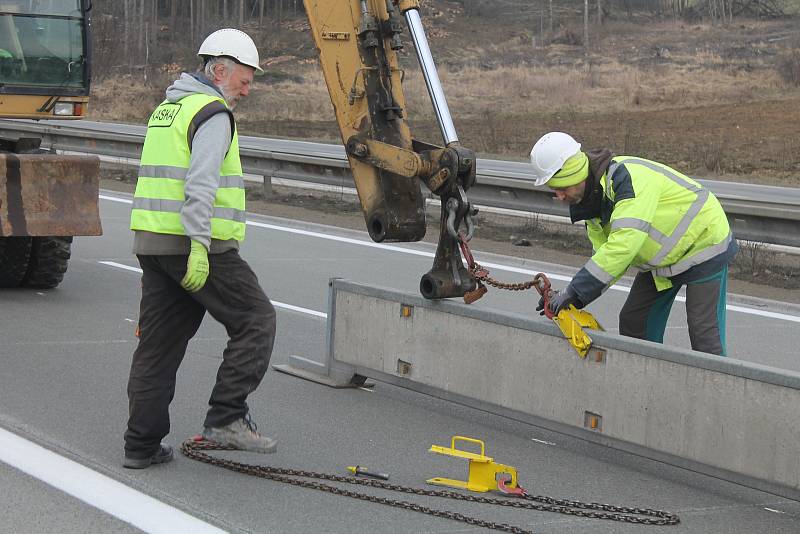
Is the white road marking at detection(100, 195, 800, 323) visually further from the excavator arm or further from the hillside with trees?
the hillside with trees

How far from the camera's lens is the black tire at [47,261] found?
11766mm

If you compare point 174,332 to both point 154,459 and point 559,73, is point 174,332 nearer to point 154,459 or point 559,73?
point 154,459

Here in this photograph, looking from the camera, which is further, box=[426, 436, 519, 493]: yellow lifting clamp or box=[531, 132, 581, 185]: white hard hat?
box=[531, 132, 581, 185]: white hard hat

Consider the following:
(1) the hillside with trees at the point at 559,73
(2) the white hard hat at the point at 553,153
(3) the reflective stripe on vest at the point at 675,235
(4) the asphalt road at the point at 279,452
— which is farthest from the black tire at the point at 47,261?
(1) the hillside with trees at the point at 559,73

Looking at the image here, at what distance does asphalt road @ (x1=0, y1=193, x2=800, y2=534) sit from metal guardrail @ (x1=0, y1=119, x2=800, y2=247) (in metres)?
1.79

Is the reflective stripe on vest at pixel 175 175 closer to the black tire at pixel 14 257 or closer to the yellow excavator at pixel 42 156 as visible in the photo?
the yellow excavator at pixel 42 156

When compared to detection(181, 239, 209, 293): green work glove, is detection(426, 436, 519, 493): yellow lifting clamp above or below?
below

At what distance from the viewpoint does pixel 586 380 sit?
6.84m

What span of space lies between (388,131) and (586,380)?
7.92 ft

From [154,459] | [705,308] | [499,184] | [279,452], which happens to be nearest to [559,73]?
[499,184]

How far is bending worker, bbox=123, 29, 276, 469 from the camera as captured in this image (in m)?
6.12

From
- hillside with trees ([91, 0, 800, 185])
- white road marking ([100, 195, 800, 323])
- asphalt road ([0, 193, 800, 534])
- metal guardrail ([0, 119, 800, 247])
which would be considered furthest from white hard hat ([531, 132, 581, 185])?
hillside with trees ([91, 0, 800, 185])

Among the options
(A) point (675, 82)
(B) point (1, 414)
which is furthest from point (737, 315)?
(A) point (675, 82)

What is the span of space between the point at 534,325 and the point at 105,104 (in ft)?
150
